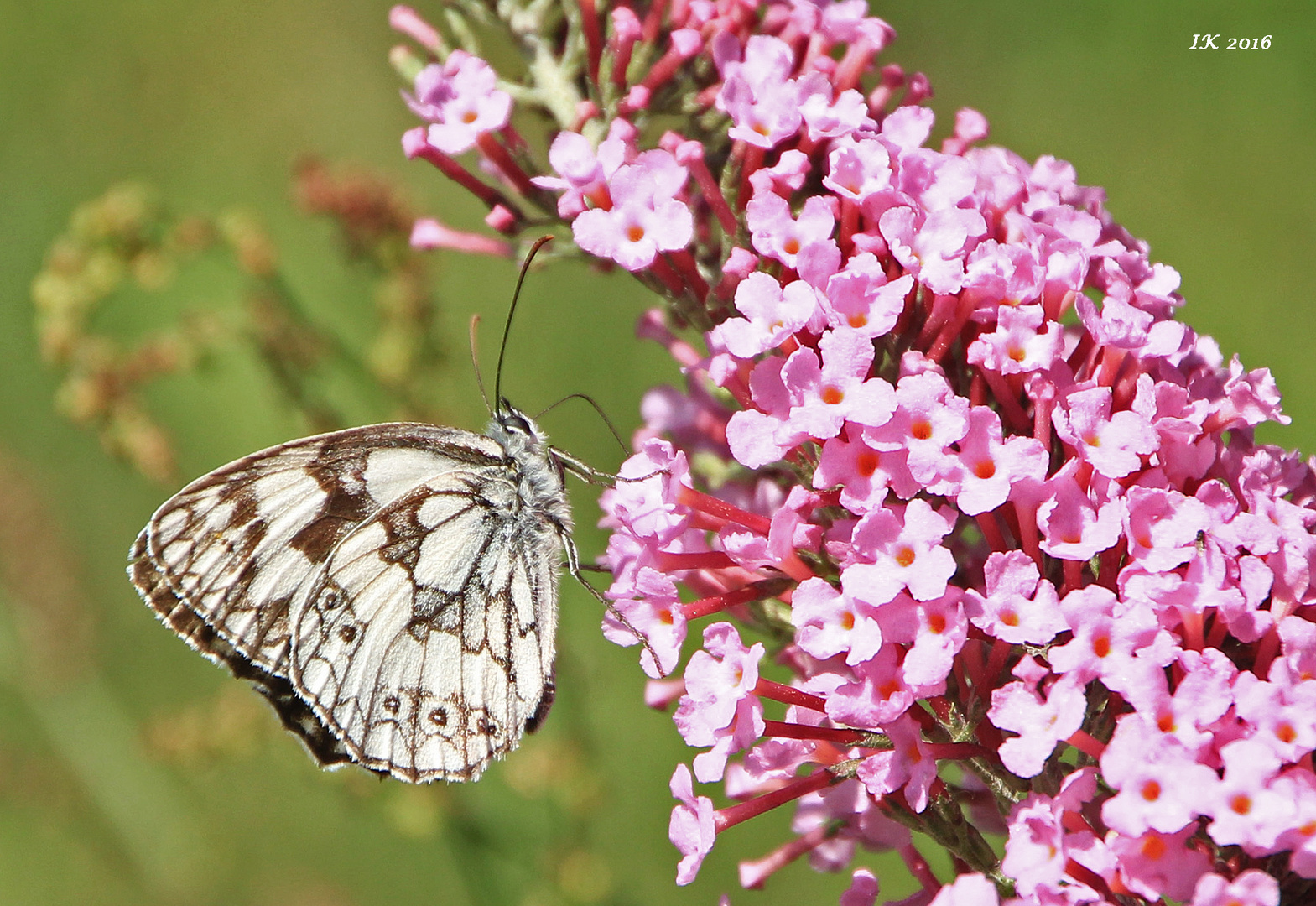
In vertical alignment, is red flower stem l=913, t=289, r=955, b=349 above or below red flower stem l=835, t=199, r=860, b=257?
below

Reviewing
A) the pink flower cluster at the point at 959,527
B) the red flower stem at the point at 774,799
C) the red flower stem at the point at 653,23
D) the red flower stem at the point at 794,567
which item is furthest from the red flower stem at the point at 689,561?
the red flower stem at the point at 653,23

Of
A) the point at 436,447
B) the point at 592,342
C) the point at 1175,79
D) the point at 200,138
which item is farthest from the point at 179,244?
the point at 1175,79

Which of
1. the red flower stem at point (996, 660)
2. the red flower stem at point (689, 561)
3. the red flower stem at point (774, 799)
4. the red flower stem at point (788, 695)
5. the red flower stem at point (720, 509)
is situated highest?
the red flower stem at point (720, 509)

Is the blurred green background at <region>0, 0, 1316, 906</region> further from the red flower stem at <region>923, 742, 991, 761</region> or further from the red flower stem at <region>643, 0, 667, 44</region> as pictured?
the red flower stem at <region>923, 742, 991, 761</region>

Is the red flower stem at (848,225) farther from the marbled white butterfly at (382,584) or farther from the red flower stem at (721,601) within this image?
the marbled white butterfly at (382,584)

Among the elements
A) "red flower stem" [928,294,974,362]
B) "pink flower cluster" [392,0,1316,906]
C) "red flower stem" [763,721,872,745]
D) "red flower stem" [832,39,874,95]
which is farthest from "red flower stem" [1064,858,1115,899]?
"red flower stem" [832,39,874,95]

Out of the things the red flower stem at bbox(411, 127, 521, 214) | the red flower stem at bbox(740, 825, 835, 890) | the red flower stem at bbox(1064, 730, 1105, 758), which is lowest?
the red flower stem at bbox(740, 825, 835, 890)

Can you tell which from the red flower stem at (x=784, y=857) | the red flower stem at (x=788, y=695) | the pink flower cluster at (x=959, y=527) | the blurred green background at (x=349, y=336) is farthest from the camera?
the blurred green background at (x=349, y=336)
